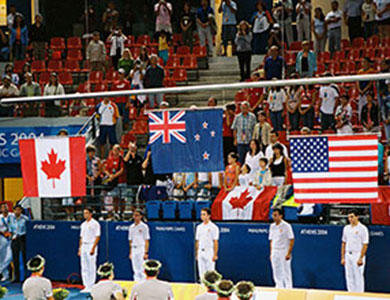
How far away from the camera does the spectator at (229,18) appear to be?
21.5 m

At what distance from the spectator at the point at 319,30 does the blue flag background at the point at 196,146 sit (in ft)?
19.5

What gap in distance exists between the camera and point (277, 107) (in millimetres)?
18797

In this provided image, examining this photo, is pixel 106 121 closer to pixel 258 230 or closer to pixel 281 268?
pixel 258 230

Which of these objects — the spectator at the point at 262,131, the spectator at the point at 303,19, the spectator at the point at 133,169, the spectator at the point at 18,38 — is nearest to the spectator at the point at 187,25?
the spectator at the point at 18,38

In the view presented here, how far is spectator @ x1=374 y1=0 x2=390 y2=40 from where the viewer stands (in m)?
19.4

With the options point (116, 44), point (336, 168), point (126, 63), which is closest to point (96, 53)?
point (116, 44)

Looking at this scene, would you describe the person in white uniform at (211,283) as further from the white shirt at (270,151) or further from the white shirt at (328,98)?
the white shirt at (328,98)

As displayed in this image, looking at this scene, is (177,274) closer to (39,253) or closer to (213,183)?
(213,183)

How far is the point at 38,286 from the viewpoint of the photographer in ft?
40.6

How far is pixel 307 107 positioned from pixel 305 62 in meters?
1.11

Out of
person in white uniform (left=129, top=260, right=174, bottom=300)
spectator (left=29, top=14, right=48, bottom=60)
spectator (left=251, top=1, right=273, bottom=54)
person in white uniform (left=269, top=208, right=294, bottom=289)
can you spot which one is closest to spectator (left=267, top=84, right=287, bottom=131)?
spectator (left=251, top=1, right=273, bottom=54)

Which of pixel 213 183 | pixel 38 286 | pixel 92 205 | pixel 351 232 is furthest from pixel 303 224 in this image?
pixel 38 286

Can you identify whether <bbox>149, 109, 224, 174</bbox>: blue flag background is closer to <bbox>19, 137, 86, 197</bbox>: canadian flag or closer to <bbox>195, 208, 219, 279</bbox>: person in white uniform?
<bbox>19, 137, 86, 197</bbox>: canadian flag

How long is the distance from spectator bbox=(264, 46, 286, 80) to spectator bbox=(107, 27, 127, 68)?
502 centimetres
